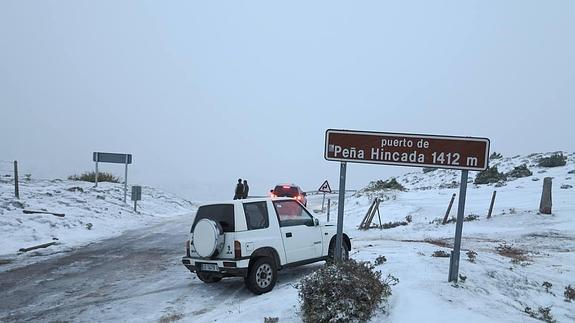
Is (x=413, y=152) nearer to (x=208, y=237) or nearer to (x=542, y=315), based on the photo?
(x=542, y=315)

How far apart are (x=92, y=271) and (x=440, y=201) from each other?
61.9 ft

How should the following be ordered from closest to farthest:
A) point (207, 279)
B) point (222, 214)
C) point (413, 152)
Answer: point (413, 152)
point (222, 214)
point (207, 279)

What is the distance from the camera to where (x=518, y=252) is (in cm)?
1295

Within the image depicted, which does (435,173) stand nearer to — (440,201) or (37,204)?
(440,201)

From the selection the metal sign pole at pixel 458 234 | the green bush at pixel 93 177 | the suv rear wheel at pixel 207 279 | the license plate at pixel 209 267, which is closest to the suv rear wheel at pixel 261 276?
the license plate at pixel 209 267

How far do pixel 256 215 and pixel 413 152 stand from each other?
11.0 feet

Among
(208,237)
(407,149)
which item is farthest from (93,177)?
(407,149)

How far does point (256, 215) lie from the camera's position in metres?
9.23

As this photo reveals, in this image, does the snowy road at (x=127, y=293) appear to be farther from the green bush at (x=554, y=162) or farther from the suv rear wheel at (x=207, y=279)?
the green bush at (x=554, y=162)

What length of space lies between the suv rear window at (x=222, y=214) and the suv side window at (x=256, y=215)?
0.29 m

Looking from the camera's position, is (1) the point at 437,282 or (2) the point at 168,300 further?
(2) the point at 168,300

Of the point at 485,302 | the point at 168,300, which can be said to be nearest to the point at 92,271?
the point at 168,300

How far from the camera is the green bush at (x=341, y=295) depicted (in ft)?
18.9

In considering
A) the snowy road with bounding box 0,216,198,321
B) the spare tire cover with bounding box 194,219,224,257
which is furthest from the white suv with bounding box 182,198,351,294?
the snowy road with bounding box 0,216,198,321
